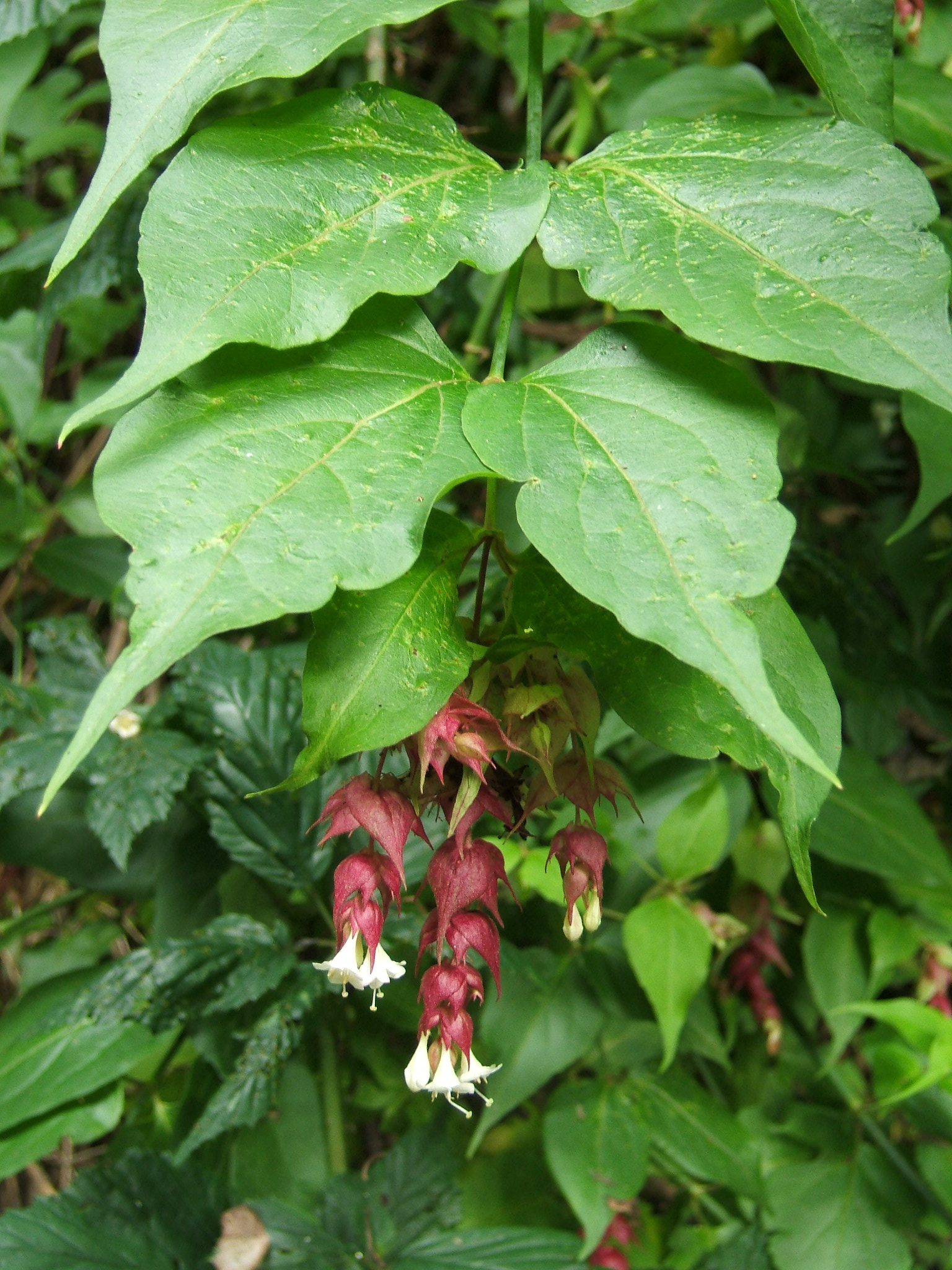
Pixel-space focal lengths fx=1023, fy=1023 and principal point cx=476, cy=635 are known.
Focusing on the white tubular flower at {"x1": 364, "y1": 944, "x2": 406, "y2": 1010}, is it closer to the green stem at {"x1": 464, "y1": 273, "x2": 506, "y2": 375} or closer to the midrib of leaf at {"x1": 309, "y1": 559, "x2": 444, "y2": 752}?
the midrib of leaf at {"x1": 309, "y1": 559, "x2": 444, "y2": 752}

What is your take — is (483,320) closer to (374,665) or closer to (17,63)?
(17,63)

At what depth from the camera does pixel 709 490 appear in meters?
0.37

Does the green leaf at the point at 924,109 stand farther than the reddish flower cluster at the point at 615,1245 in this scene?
No

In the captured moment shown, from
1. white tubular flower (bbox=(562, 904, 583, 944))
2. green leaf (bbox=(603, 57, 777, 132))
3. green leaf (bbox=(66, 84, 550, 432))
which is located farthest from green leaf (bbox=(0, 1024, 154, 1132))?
green leaf (bbox=(603, 57, 777, 132))

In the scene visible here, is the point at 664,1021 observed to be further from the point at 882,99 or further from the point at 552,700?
the point at 882,99

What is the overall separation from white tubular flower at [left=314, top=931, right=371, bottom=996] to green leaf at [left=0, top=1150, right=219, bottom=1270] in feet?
1.94

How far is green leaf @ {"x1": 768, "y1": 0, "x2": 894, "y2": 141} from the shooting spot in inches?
20.0

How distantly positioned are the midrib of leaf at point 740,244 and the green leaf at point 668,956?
0.61 meters

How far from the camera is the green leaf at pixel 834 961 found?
3.41 ft

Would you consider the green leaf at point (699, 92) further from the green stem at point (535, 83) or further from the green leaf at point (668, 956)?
the green leaf at point (668, 956)

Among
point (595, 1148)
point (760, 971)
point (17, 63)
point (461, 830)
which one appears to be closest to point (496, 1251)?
point (595, 1148)

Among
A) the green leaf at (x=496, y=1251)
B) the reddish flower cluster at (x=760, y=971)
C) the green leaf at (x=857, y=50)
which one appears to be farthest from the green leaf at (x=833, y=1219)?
the green leaf at (x=857, y=50)

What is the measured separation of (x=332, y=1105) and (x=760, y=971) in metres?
0.45

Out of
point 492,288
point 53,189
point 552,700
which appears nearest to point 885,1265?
point 552,700
